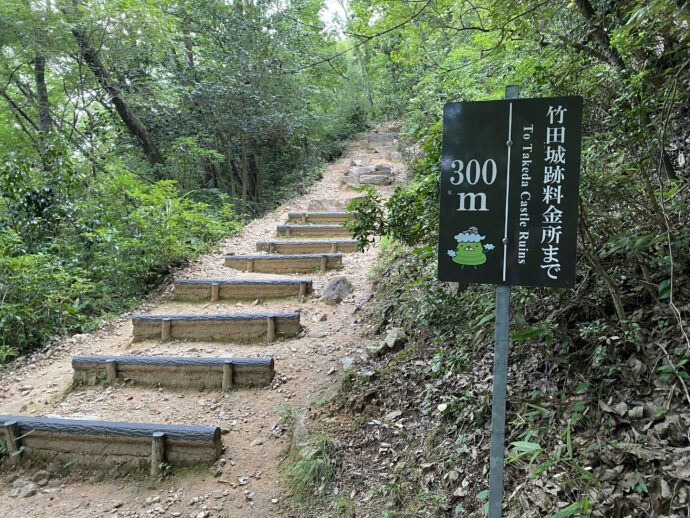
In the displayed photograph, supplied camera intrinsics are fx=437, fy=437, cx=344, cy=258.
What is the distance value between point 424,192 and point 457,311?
117 centimetres

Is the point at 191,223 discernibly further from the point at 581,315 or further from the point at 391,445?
the point at 581,315

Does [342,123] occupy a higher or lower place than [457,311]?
higher

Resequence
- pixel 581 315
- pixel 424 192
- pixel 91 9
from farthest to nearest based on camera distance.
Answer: pixel 91 9 < pixel 424 192 < pixel 581 315

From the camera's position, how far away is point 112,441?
11.7 feet

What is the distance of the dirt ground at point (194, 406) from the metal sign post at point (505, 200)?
2.18m

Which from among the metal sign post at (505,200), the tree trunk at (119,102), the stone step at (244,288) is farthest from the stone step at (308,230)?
the metal sign post at (505,200)

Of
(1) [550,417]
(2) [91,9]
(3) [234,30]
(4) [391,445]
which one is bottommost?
(4) [391,445]

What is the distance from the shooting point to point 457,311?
3840mm

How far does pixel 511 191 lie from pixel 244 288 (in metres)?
5.13

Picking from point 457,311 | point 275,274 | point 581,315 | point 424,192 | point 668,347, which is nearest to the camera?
point 668,347

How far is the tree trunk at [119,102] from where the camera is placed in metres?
8.77

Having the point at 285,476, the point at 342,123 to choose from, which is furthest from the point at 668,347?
the point at 342,123

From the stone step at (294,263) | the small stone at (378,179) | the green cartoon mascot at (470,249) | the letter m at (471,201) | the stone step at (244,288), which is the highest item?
the small stone at (378,179)

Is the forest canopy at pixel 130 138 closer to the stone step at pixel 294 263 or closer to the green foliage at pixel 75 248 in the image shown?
the green foliage at pixel 75 248
